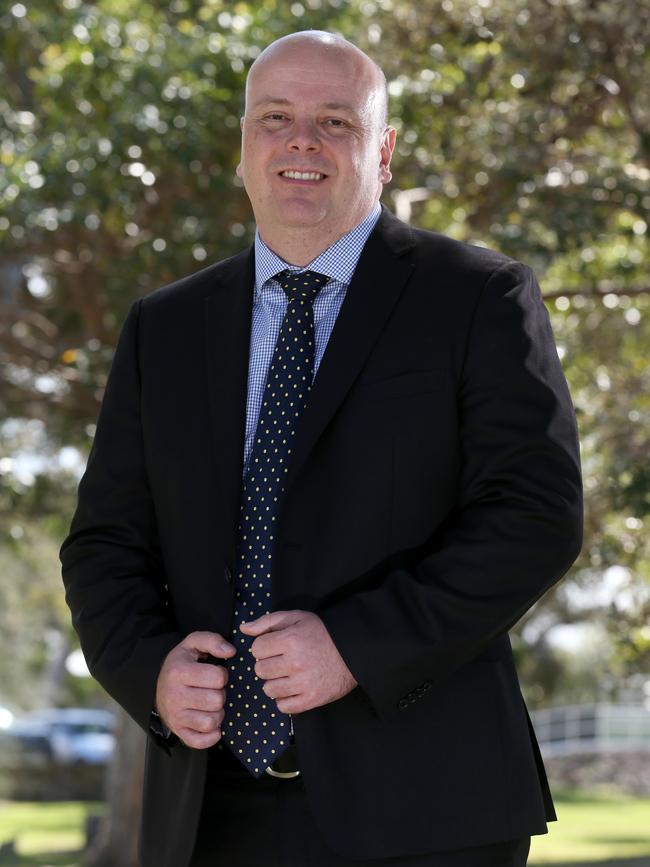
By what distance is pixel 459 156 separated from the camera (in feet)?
29.1

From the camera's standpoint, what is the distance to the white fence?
29.5 m

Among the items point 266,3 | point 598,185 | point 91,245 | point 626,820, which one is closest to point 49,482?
point 91,245

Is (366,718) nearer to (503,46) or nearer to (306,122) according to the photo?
(306,122)

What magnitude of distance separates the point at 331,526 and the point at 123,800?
11686mm

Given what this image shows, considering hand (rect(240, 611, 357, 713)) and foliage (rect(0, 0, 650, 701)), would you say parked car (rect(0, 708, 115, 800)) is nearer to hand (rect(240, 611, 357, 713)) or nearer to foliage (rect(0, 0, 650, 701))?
foliage (rect(0, 0, 650, 701))

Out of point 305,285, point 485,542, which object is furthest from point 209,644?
point 305,285

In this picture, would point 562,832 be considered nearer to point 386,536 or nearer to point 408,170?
point 408,170

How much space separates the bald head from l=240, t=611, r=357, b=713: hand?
1167 millimetres

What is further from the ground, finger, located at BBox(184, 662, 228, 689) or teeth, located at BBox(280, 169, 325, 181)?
teeth, located at BBox(280, 169, 325, 181)

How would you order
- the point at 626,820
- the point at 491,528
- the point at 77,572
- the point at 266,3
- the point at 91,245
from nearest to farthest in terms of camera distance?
the point at 491,528 < the point at 77,572 < the point at 266,3 < the point at 91,245 < the point at 626,820

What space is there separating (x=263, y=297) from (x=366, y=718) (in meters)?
0.96

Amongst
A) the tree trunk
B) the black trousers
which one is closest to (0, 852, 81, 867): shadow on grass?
the tree trunk

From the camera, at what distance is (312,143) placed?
2834mm

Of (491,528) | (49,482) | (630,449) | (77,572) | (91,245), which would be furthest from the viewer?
(49,482)
